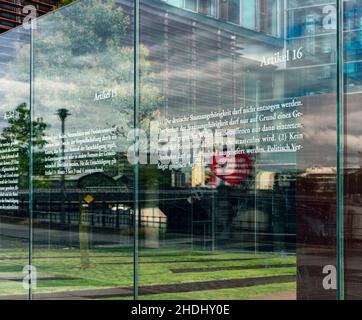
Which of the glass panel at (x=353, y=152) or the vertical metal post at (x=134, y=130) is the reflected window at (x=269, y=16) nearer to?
the glass panel at (x=353, y=152)

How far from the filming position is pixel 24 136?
27.1 feet

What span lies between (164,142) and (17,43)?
3195mm

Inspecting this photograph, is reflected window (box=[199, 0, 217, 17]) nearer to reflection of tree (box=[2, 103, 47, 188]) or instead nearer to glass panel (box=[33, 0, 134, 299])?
glass panel (box=[33, 0, 134, 299])

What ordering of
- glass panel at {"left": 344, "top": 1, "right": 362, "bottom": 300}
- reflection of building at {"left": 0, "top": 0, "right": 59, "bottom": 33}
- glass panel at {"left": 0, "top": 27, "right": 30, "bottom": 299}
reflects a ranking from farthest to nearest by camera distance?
reflection of building at {"left": 0, "top": 0, "right": 59, "bottom": 33}, glass panel at {"left": 0, "top": 27, "right": 30, "bottom": 299}, glass panel at {"left": 344, "top": 1, "right": 362, "bottom": 300}

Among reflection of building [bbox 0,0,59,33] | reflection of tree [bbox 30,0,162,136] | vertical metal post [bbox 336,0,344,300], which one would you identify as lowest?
vertical metal post [bbox 336,0,344,300]

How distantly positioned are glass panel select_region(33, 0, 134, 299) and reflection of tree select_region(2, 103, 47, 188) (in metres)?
0.04

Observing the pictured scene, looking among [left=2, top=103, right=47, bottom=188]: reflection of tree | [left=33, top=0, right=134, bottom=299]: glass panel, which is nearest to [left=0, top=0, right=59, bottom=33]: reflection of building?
[left=2, top=103, right=47, bottom=188]: reflection of tree

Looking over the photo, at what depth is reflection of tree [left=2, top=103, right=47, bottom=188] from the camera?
7.92 meters

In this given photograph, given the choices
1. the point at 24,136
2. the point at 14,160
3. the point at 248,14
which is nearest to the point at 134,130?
the point at 248,14

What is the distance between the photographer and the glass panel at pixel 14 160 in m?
8.08

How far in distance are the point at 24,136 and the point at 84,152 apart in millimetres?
1473

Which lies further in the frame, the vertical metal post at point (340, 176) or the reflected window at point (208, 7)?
the reflected window at point (208, 7)

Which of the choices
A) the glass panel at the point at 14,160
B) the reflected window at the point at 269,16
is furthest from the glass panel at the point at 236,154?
the glass panel at the point at 14,160
